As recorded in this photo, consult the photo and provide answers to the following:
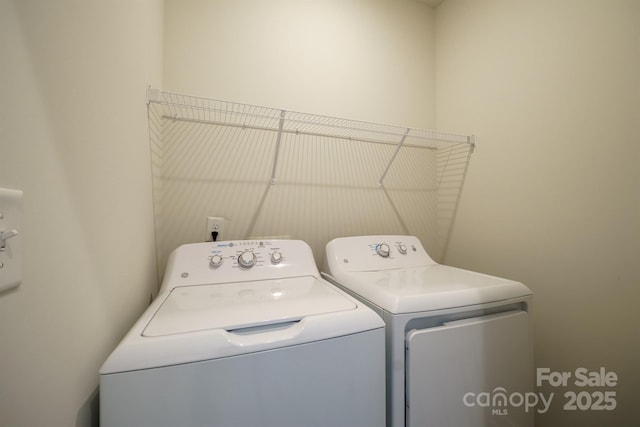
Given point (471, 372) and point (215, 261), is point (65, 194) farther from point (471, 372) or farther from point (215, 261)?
point (471, 372)

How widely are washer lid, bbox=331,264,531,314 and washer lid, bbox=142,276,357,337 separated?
0.13 meters

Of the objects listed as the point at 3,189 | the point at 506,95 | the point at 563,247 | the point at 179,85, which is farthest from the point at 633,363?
the point at 179,85

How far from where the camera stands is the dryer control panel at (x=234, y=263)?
37.9 inches

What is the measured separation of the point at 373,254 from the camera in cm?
125

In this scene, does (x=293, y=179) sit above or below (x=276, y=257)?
above

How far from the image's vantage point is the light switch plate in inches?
12.2

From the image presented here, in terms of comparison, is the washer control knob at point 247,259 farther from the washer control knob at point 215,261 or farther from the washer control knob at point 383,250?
the washer control knob at point 383,250

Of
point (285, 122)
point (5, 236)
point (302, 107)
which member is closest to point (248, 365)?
point (5, 236)

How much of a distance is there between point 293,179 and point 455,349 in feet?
3.65

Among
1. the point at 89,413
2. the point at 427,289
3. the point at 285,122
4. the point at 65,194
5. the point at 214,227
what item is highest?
the point at 285,122

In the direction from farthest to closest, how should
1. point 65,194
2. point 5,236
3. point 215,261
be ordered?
point 215,261
point 65,194
point 5,236

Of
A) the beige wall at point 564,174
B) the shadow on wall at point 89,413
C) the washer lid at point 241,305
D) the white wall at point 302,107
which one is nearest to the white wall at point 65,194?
the shadow on wall at point 89,413

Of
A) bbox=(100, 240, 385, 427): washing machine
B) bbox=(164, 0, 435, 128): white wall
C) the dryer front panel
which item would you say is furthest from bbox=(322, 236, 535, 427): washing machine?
bbox=(164, 0, 435, 128): white wall

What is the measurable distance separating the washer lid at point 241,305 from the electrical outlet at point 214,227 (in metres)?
0.36
